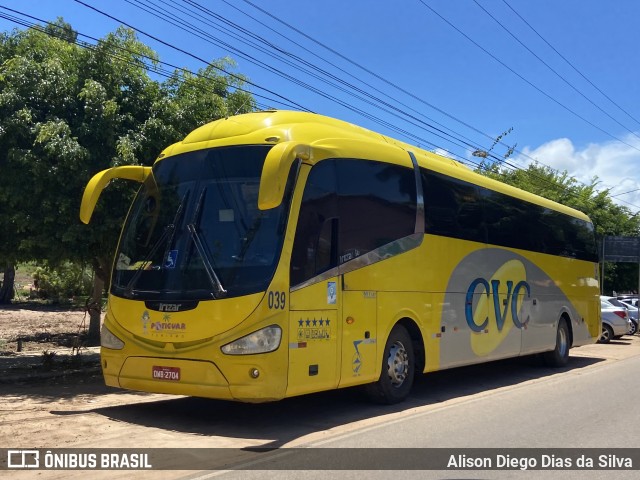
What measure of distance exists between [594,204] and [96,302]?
29.7 meters

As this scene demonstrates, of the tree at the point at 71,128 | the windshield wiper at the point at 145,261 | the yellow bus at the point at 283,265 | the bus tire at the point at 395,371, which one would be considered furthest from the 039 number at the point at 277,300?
the tree at the point at 71,128

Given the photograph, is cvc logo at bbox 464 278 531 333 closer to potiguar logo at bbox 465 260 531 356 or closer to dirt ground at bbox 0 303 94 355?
potiguar logo at bbox 465 260 531 356

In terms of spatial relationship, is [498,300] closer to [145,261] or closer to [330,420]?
[330,420]

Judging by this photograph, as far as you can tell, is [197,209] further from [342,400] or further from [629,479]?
[629,479]

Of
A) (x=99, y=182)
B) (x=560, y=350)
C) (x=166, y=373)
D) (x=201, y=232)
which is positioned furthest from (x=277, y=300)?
(x=560, y=350)

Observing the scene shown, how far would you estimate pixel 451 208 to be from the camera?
10594 mm

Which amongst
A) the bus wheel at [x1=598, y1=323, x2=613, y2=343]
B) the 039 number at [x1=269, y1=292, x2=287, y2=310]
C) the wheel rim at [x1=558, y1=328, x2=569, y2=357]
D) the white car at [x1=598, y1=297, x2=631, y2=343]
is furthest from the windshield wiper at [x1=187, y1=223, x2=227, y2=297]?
the bus wheel at [x1=598, y1=323, x2=613, y2=343]

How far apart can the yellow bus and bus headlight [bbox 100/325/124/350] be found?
0.07 feet

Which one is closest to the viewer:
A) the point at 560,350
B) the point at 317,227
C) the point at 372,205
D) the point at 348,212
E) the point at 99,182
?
the point at 317,227

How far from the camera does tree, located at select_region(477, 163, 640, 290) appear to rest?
112 ft

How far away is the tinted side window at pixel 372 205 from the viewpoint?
8141 millimetres

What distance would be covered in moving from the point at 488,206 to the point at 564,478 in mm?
6926

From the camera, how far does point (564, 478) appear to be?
5727 mm

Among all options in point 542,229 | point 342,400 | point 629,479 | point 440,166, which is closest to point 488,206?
point 440,166
